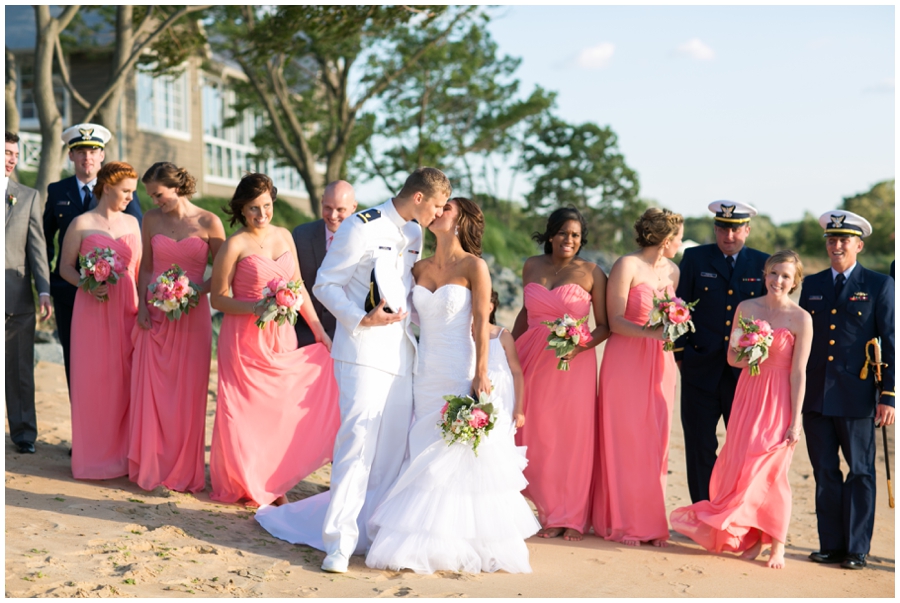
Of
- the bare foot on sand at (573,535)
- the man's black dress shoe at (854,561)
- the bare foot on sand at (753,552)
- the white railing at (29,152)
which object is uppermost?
the white railing at (29,152)

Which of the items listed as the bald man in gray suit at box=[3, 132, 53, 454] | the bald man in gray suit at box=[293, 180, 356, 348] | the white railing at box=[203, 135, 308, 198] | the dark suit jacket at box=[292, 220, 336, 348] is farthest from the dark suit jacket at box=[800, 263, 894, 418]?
the white railing at box=[203, 135, 308, 198]

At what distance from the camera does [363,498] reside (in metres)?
5.46

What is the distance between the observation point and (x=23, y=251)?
24.2 ft

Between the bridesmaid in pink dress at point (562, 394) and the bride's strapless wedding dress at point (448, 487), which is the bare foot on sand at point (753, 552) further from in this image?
the bride's strapless wedding dress at point (448, 487)

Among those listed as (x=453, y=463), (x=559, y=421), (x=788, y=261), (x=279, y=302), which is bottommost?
(x=453, y=463)

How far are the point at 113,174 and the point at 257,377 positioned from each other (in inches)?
79.6

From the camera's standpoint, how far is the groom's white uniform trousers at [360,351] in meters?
5.32

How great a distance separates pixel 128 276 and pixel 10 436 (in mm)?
1969

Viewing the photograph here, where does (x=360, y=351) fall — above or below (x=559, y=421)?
above

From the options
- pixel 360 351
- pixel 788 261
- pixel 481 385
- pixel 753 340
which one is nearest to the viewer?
pixel 360 351

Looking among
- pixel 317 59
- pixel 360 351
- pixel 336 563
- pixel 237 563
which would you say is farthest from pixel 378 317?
pixel 317 59

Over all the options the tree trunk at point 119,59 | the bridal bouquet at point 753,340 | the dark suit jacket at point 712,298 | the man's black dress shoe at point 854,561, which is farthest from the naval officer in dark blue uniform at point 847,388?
the tree trunk at point 119,59

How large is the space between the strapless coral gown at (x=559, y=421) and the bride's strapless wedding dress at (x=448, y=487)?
37.1 inches

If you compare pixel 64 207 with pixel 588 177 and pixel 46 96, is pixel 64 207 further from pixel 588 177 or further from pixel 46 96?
pixel 588 177
